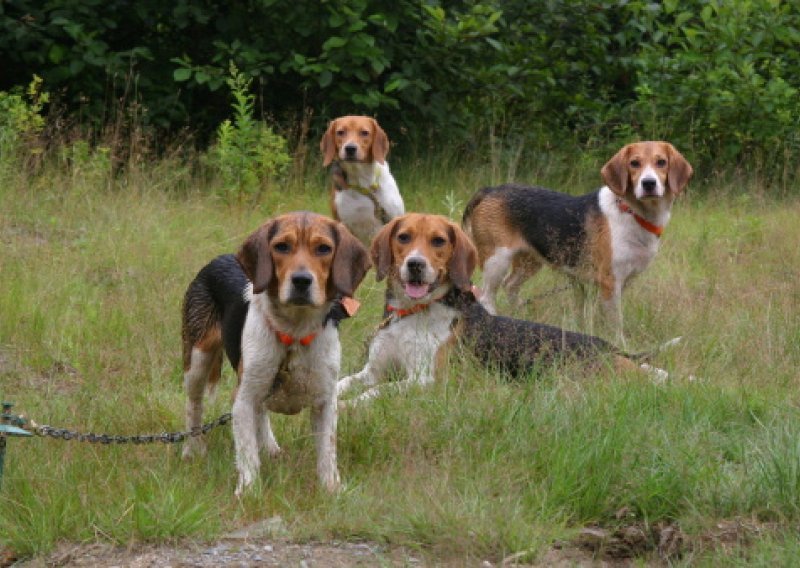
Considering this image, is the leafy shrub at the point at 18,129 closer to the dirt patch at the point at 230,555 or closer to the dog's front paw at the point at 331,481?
→ the dog's front paw at the point at 331,481

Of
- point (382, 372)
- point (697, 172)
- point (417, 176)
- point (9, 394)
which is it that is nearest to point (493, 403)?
point (382, 372)

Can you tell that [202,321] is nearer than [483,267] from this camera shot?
Yes

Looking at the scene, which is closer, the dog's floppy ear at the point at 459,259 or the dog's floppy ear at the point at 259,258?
the dog's floppy ear at the point at 259,258

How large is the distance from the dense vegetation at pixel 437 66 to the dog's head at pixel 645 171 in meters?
3.81

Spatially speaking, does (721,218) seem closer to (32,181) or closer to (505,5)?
(505,5)

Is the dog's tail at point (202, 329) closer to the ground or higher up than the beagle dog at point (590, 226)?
closer to the ground

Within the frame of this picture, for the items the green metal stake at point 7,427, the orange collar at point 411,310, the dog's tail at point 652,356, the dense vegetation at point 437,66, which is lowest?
the green metal stake at point 7,427

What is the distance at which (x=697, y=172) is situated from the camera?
13477 mm

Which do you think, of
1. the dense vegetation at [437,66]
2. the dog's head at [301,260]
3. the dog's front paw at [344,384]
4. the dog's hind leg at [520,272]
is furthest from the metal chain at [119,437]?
the dense vegetation at [437,66]

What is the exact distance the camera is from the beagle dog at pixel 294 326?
5.30 meters

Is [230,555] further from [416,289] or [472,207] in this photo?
[472,207]

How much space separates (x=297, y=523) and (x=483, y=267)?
191 inches

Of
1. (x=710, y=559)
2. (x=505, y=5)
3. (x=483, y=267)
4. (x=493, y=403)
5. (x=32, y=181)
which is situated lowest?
(x=710, y=559)

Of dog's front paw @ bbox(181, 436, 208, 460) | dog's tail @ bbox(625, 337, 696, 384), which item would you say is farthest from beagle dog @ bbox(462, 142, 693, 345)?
dog's front paw @ bbox(181, 436, 208, 460)
